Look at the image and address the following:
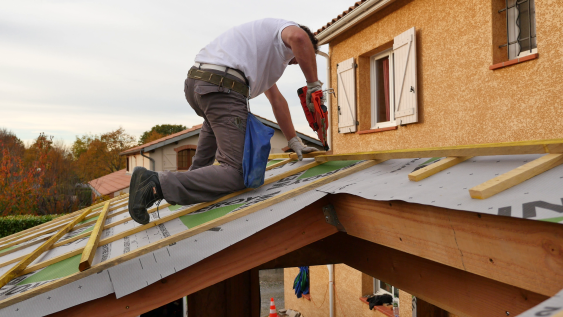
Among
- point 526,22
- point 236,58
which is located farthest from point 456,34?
point 236,58

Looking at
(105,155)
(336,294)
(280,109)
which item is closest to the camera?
(280,109)

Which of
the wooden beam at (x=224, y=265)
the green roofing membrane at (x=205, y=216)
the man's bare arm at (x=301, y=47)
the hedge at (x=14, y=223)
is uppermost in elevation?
the man's bare arm at (x=301, y=47)

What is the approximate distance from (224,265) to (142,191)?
716 millimetres

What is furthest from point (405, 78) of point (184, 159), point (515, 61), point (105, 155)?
point (105, 155)

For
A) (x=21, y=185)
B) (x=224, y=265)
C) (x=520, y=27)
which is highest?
(x=520, y=27)

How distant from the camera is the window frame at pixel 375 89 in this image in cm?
633

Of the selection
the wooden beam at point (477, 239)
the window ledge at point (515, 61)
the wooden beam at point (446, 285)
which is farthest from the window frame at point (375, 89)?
the wooden beam at point (477, 239)

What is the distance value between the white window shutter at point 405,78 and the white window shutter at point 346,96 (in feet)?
3.65

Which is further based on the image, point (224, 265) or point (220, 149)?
point (220, 149)

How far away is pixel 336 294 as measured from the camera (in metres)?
9.23

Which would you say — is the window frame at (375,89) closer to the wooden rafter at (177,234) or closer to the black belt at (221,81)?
the black belt at (221,81)

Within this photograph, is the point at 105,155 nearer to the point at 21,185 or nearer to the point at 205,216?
the point at 21,185

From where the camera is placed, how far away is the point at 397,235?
1.64 metres

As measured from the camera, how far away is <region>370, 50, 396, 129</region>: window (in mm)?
6801
